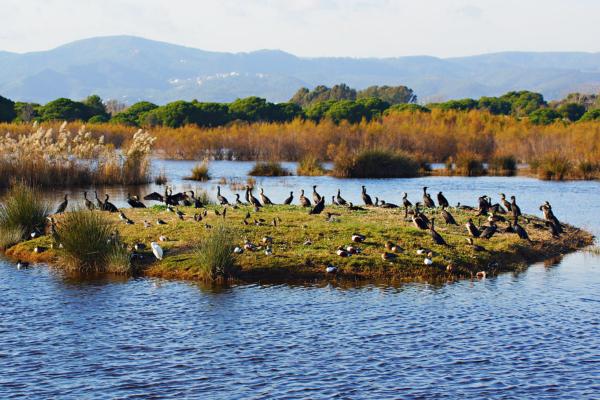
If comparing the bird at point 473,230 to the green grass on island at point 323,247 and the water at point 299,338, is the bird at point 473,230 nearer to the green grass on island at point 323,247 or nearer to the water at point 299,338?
the green grass on island at point 323,247

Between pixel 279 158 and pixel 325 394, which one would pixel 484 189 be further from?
pixel 325 394

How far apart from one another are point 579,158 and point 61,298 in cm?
4571

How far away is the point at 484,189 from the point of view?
45969 millimetres

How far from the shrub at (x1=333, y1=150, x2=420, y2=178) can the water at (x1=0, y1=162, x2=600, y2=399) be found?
Result: 105ft

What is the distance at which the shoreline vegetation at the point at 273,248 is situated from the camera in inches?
839

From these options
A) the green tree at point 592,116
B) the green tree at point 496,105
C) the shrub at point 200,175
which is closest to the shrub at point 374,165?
the shrub at point 200,175

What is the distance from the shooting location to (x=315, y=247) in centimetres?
2280

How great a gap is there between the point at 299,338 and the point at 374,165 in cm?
3953

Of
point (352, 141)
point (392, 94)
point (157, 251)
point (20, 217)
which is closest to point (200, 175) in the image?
point (352, 141)

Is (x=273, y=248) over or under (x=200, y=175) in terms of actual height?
under

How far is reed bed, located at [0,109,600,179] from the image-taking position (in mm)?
62500

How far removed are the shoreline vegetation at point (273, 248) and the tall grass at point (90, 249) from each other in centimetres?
3

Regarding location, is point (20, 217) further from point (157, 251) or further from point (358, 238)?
point (358, 238)

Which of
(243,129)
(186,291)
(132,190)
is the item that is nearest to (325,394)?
(186,291)
